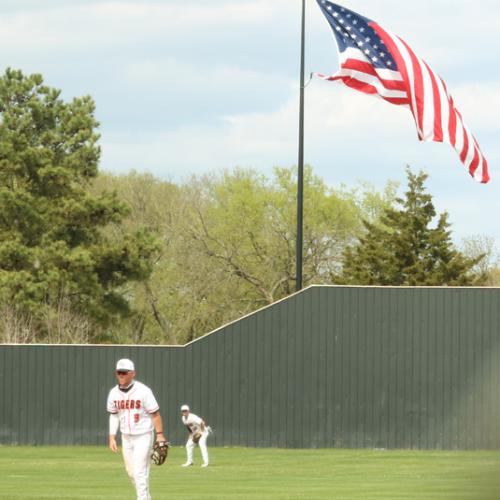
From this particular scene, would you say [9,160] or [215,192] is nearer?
[9,160]

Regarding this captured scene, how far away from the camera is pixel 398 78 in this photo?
27.8 m

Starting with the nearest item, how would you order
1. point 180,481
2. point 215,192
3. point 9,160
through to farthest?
1. point 180,481
2. point 9,160
3. point 215,192

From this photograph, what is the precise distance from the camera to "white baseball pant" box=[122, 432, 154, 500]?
45.7 feet

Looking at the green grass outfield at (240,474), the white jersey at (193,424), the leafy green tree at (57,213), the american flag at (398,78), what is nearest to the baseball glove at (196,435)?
the white jersey at (193,424)

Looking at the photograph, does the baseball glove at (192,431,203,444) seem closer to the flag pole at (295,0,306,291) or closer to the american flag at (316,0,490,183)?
the flag pole at (295,0,306,291)

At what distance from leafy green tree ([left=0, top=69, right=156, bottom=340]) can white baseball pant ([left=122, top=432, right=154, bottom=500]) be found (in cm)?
2983

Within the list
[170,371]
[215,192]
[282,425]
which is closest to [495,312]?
[282,425]

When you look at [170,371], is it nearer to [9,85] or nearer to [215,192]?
[9,85]

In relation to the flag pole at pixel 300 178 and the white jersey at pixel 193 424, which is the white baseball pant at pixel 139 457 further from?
the flag pole at pixel 300 178

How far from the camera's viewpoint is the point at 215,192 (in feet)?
227

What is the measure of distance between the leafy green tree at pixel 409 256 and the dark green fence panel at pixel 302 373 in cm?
1899

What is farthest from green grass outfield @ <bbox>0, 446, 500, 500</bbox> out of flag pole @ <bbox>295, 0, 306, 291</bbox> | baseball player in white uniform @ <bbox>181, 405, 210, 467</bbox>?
flag pole @ <bbox>295, 0, 306, 291</bbox>

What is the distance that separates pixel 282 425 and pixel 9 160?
58.9 feet

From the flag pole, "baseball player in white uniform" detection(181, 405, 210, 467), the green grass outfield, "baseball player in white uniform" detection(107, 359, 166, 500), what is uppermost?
the flag pole
